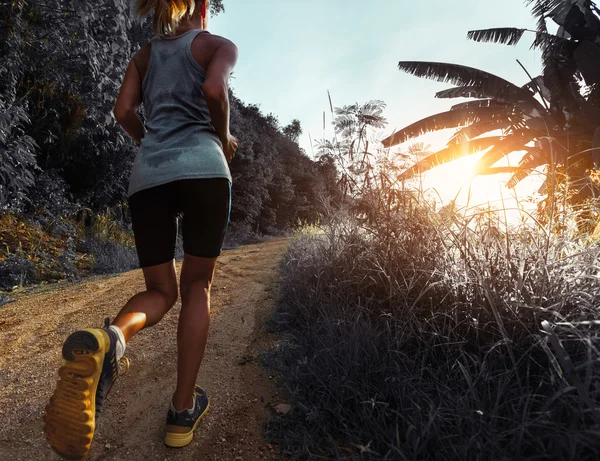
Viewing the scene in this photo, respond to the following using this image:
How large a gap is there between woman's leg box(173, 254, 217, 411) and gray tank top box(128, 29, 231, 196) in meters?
0.39

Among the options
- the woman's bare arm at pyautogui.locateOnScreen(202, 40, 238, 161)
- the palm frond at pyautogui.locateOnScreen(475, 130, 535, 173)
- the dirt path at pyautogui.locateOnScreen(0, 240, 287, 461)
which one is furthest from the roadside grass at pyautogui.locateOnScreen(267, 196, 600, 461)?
the palm frond at pyautogui.locateOnScreen(475, 130, 535, 173)

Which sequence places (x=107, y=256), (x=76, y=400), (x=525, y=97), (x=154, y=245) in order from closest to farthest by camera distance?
(x=76, y=400), (x=154, y=245), (x=107, y=256), (x=525, y=97)

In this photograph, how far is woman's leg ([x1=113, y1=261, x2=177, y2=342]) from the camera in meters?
1.43

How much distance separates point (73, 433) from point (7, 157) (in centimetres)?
517

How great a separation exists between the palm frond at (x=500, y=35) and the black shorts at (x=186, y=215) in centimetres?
1215

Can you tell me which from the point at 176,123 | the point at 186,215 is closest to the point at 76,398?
the point at 186,215

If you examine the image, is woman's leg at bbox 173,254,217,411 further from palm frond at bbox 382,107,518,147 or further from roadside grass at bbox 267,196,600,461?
palm frond at bbox 382,107,518,147

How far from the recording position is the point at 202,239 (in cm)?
155

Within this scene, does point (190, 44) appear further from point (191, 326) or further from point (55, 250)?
point (55, 250)

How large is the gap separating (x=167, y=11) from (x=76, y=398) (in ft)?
5.03

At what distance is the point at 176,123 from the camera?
→ 1564 millimetres

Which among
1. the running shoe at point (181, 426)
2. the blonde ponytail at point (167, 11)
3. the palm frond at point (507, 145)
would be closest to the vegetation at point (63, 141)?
the blonde ponytail at point (167, 11)

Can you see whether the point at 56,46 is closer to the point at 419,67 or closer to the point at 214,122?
the point at 214,122

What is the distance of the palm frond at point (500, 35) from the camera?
34.0 feet
